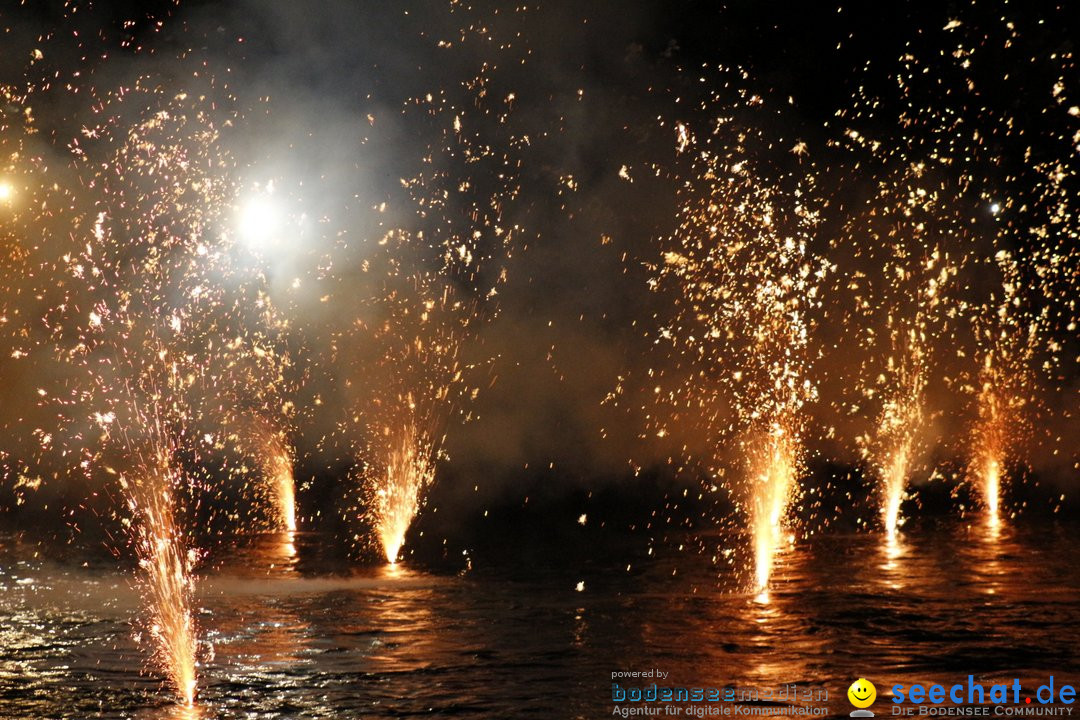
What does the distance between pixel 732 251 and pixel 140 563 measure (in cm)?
794

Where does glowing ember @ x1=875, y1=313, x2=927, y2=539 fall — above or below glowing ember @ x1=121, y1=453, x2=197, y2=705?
above

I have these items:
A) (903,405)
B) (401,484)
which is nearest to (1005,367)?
(903,405)

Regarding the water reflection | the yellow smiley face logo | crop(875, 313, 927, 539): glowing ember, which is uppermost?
crop(875, 313, 927, 539): glowing ember

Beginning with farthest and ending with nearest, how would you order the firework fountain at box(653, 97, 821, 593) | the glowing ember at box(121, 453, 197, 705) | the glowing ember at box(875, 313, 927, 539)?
the glowing ember at box(875, 313, 927, 539), the firework fountain at box(653, 97, 821, 593), the glowing ember at box(121, 453, 197, 705)

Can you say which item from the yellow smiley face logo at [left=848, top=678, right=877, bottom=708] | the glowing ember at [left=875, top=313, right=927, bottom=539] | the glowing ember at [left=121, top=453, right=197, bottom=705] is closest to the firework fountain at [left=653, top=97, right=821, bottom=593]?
the glowing ember at [left=875, top=313, right=927, bottom=539]

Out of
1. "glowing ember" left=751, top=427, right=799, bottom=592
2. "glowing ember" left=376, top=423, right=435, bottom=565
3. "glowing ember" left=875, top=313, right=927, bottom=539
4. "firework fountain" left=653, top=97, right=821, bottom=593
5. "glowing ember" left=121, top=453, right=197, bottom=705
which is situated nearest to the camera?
"glowing ember" left=121, top=453, right=197, bottom=705

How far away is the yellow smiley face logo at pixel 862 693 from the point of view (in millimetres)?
4438

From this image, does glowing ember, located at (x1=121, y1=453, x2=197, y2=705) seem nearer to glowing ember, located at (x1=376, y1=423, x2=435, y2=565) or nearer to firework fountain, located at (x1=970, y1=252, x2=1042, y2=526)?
glowing ember, located at (x1=376, y1=423, x2=435, y2=565)

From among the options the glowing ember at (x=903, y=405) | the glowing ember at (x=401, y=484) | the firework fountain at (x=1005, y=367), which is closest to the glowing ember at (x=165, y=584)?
the glowing ember at (x=401, y=484)

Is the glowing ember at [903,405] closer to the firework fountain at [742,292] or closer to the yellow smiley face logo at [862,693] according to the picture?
the firework fountain at [742,292]

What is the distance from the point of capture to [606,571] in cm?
770

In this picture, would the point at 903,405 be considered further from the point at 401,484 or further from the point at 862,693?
the point at 862,693

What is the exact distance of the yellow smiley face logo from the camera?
444cm

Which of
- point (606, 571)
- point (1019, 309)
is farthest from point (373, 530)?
point (1019, 309)
